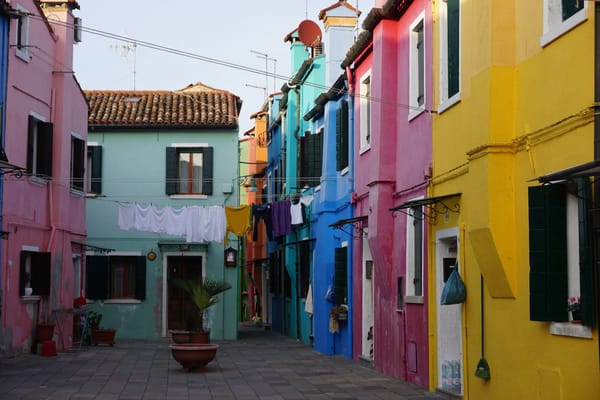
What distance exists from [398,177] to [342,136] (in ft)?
16.9

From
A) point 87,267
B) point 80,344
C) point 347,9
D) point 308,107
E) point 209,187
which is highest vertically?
point 347,9

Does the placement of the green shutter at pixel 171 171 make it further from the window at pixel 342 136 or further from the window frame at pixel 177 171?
the window at pixel 342 136

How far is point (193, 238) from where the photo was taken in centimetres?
2602

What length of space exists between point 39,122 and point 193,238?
5798 millimetres

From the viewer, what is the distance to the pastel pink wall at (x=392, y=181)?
51.3ft

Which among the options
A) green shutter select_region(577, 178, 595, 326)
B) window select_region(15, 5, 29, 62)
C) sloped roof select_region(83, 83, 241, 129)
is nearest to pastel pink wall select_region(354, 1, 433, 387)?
green shutter select_region(577, 178, 595, 326)

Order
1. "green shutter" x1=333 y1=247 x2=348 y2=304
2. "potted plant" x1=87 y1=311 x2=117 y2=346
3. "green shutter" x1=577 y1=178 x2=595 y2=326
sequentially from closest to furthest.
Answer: "green shutter" x1=577 y1=178 x2=595 y2=326
"green shutter" x1=333 y1=247 x2=348 y2=304
"potted plant" x1=87 y1=311 x2=117 y2=346

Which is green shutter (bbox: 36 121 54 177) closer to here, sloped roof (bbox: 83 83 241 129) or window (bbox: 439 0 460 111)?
sloped roof (bbox: 83 83 241 129)

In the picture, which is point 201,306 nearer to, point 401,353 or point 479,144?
point 401,353

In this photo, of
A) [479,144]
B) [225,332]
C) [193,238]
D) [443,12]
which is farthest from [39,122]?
[479,144]

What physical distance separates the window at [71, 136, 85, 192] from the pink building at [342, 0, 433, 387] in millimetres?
8748

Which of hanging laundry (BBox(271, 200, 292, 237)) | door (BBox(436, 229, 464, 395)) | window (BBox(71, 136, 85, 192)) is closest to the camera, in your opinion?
door (BBox(436, 229, 464, 395))

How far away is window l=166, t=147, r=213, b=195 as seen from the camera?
29219 mm

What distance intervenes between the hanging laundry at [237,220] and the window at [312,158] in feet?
6.08
